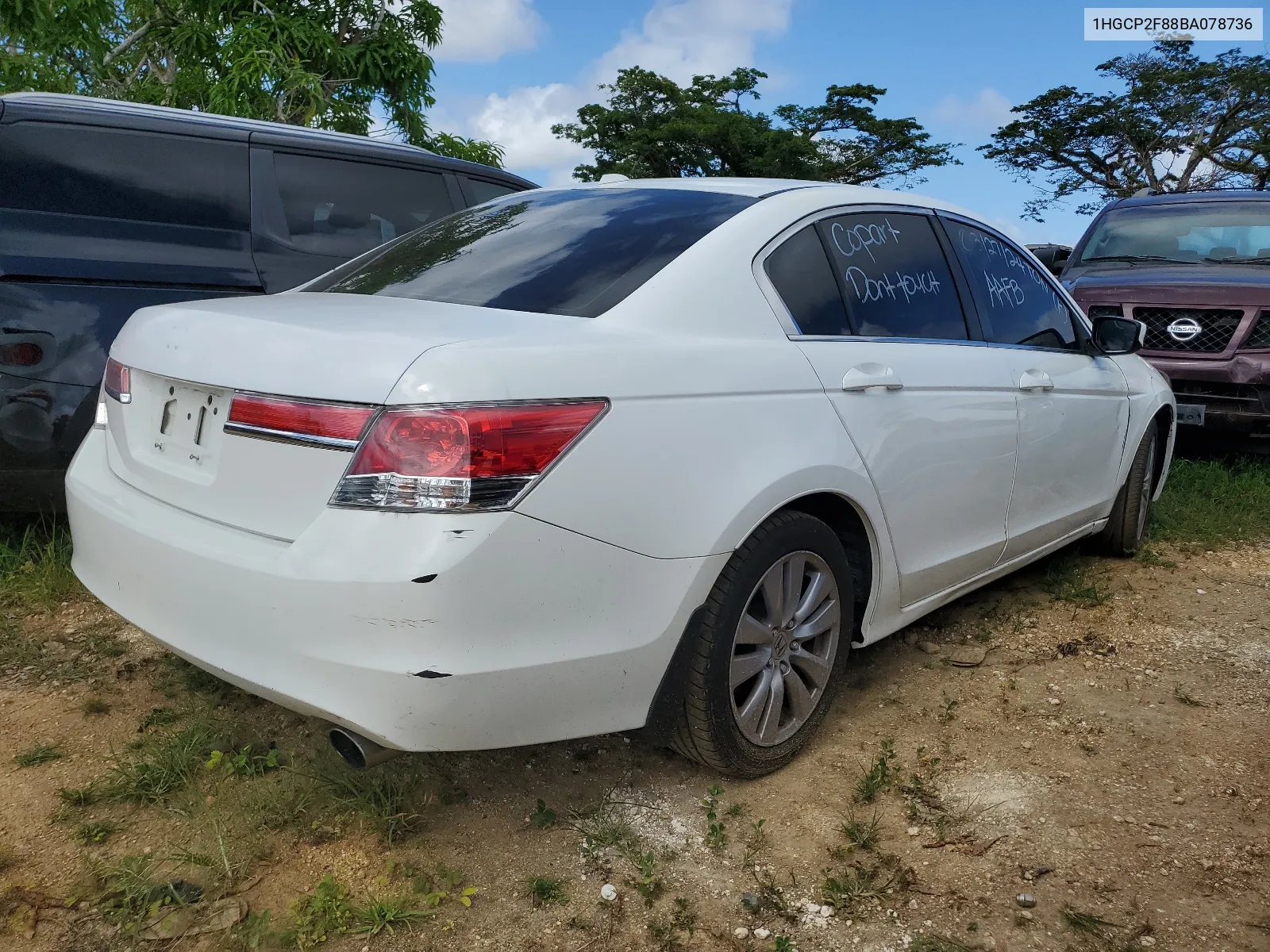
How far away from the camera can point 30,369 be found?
355 centimetres

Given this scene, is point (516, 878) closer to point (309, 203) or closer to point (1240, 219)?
point (309, 203)

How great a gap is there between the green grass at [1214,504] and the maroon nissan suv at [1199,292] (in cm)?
29

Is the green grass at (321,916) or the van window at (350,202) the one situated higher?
the van window at (350,202)

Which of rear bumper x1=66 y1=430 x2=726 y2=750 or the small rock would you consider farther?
the small rock

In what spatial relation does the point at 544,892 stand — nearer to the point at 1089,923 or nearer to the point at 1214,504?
the point at 1089,923

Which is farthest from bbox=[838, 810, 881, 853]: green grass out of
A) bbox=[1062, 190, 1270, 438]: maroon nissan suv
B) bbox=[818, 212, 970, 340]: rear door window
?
bbox=[1062, 190, 1270, 438]: maroon nissan suv

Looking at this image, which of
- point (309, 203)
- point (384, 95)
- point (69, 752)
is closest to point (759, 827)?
point (69, 752)

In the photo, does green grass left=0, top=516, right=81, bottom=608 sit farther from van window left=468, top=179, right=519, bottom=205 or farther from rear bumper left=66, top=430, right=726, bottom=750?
van window left=468, top=179, right=519, bottom=205

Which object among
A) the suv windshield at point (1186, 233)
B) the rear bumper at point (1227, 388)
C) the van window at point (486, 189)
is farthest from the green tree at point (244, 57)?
the rear bumper at point (1227, 388)

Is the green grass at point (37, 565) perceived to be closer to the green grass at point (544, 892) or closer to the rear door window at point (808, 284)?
the green grass at point (544, 892)

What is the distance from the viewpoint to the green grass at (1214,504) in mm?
5273

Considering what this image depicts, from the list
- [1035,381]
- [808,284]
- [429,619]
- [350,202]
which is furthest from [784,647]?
[350,202]

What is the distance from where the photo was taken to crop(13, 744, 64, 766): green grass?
274cm

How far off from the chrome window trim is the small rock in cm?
110
